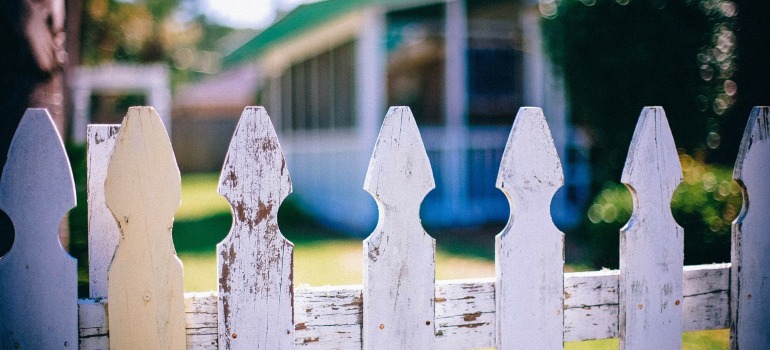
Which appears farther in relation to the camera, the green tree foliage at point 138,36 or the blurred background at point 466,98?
the green tree foliage at point 138,36

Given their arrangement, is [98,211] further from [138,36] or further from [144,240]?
[138,36]

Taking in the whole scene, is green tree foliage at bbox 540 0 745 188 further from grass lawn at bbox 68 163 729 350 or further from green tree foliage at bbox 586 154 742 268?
grass lawn at bbox 68 163 729 350

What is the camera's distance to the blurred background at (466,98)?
14.7 feet

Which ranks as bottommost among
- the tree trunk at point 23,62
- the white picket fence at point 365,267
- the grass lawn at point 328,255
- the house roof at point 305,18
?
the grass lawn at point 328,255

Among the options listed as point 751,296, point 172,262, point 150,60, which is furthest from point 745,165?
point 150,60

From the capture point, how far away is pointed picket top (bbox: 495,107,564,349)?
1.82 meters

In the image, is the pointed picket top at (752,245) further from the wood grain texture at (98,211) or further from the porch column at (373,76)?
the porch column at (373,76)

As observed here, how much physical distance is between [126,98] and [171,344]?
23946mm

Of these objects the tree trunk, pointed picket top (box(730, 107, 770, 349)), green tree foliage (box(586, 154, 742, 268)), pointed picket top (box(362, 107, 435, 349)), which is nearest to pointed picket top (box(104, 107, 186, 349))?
pointed picket top (box(362, 107, 435, 349))

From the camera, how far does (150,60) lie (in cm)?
2556

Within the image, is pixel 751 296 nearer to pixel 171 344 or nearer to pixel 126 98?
pixel 171 344

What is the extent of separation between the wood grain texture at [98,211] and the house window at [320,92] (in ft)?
27.6

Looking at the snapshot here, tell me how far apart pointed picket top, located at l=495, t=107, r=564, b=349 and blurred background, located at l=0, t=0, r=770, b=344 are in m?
Result: 1.62

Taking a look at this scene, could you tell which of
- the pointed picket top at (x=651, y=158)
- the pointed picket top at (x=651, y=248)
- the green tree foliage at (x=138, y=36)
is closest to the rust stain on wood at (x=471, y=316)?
the pointed picket top at (x=651, y=248)
